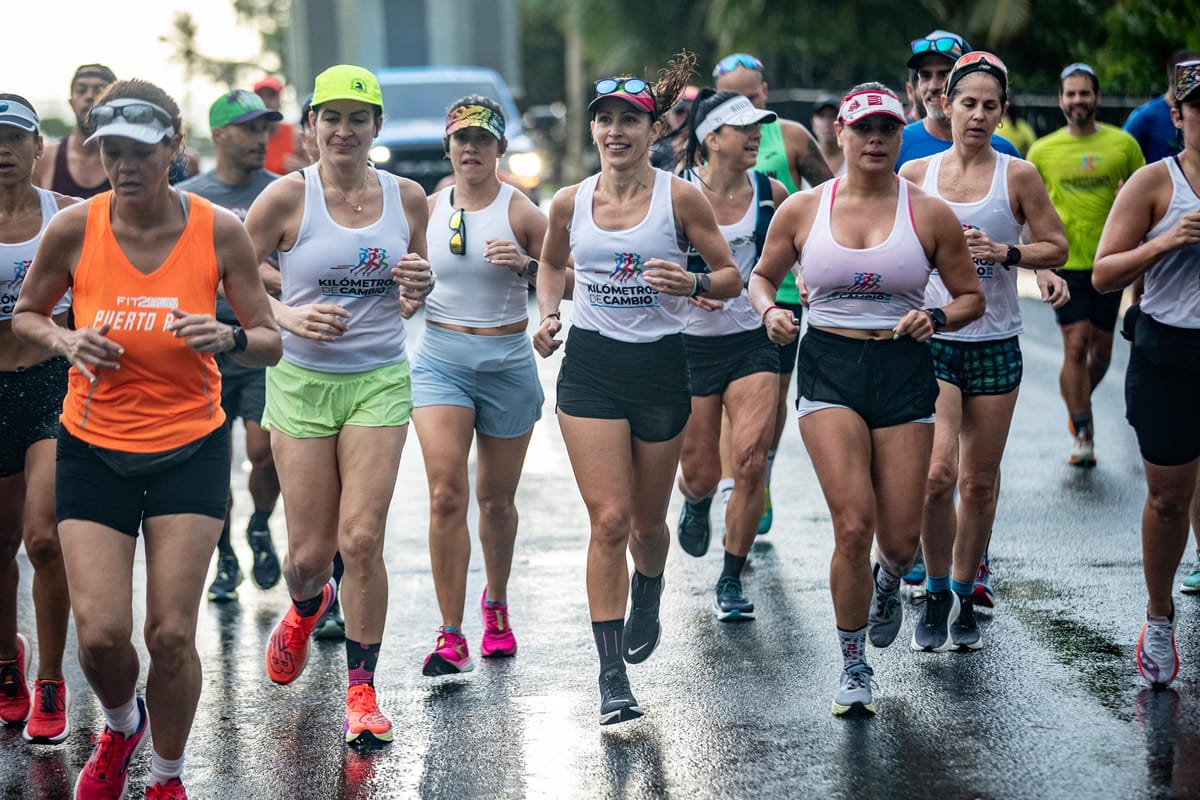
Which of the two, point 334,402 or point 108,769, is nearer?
point 108,769

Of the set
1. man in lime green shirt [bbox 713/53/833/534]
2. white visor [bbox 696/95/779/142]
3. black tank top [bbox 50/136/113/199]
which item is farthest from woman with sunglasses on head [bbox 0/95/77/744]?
man in lime green shirt [bbox 713/53/833/534]

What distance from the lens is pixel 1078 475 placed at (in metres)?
10.4

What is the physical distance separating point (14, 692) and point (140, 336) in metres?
1.97

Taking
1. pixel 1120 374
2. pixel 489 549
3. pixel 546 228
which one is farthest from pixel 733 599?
pixel 1120 374

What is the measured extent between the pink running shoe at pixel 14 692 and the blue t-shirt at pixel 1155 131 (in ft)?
24.8

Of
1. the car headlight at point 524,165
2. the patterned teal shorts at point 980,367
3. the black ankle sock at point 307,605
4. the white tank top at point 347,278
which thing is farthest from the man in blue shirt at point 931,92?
the car headlight at point 524,165

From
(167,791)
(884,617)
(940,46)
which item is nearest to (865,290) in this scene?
(884,617)

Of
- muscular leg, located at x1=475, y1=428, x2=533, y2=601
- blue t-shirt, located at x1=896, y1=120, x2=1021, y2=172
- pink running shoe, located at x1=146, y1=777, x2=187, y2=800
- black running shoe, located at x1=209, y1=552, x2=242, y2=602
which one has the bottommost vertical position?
black running shoe, located at x1=209, y1=552, x2=242, y2=602

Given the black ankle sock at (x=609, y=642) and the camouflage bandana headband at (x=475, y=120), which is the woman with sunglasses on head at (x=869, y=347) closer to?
the black ankle sock at (x=609, y=642)

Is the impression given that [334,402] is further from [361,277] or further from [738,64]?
[738,64]

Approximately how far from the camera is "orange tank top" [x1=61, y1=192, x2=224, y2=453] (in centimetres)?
510

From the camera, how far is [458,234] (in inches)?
277

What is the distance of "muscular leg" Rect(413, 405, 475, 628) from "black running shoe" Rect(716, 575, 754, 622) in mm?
1278

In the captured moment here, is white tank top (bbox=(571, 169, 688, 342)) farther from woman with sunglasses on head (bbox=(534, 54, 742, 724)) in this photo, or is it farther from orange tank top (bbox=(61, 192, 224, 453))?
orange tank top (bbox=(61, 192, 224, 453))
